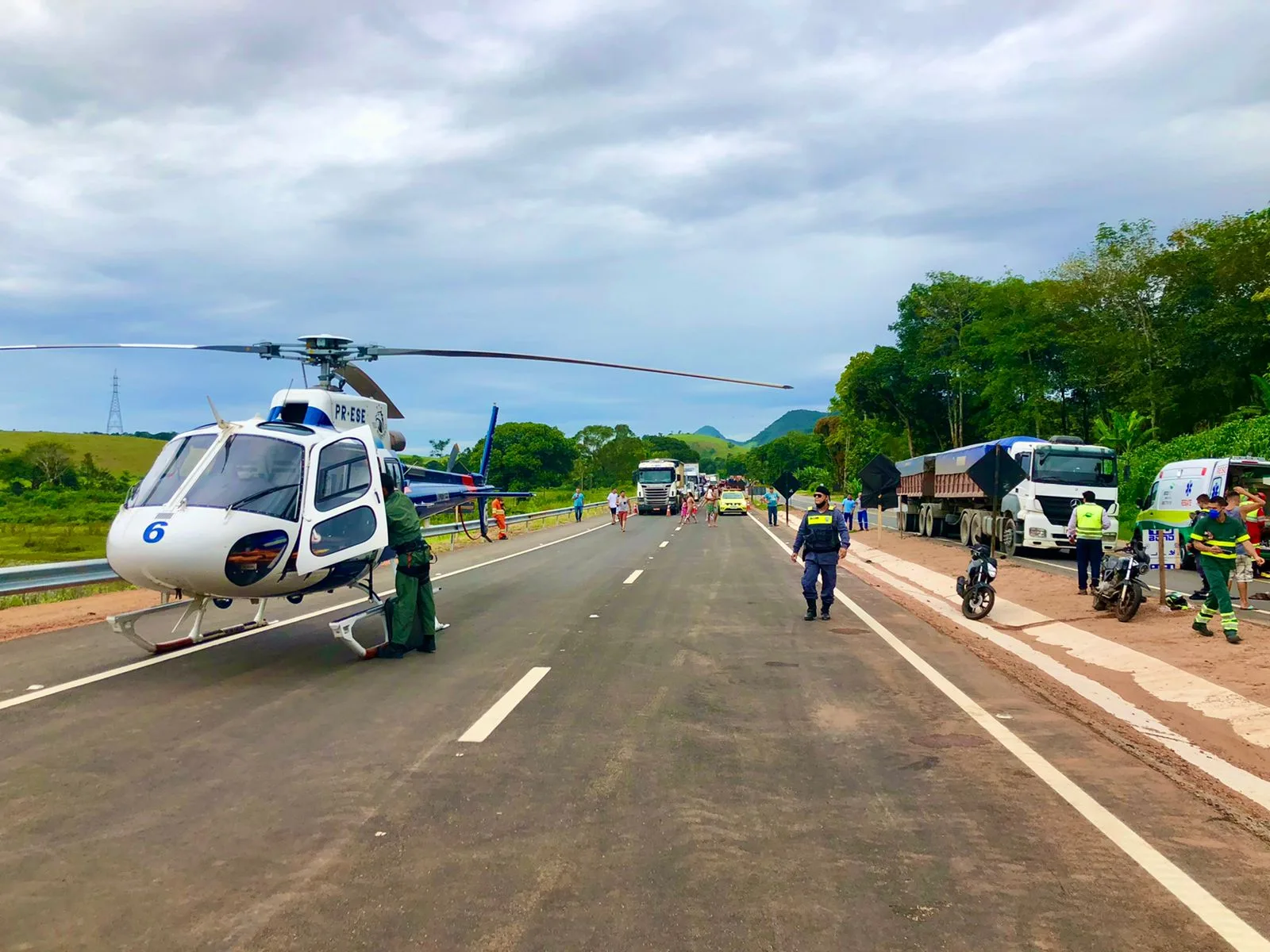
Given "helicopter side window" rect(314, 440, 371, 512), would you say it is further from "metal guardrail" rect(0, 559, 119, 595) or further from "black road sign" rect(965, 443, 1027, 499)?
"black road sign" rect(965, 443, 1027, 499)

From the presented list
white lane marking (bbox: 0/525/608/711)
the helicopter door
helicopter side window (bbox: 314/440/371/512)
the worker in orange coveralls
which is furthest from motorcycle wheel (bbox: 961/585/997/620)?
the worker in orange coveralls

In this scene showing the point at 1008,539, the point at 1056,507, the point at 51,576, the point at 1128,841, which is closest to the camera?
the point at 1128,841

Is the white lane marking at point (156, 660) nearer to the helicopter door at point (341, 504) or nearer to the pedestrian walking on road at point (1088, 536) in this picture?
the helicopter door at point (341, 504)

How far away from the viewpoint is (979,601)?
1295 centimetres

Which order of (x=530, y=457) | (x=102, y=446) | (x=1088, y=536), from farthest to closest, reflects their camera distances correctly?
(x=530, y=457) → (x=102, y=446) → (x=1088, y=536)

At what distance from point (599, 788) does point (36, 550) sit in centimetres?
2623

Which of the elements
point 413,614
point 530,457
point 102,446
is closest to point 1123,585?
point 413,614

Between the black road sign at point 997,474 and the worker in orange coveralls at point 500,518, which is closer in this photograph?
the black road sign at point 997,474

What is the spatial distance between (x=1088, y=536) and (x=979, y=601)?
2.64 metres

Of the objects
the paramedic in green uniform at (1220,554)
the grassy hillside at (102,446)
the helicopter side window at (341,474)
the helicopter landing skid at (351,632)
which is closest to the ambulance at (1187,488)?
the paramedic in green uniform at (1220,554)

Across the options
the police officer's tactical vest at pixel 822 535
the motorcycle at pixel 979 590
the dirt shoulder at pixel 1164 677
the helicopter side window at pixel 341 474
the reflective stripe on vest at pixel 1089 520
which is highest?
the helicopter side window at pixel 341 474

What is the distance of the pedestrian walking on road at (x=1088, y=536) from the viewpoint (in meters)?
14.1

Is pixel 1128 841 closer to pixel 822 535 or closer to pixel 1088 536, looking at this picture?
pixel 822 535

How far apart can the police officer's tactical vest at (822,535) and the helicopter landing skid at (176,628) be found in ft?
23.4
